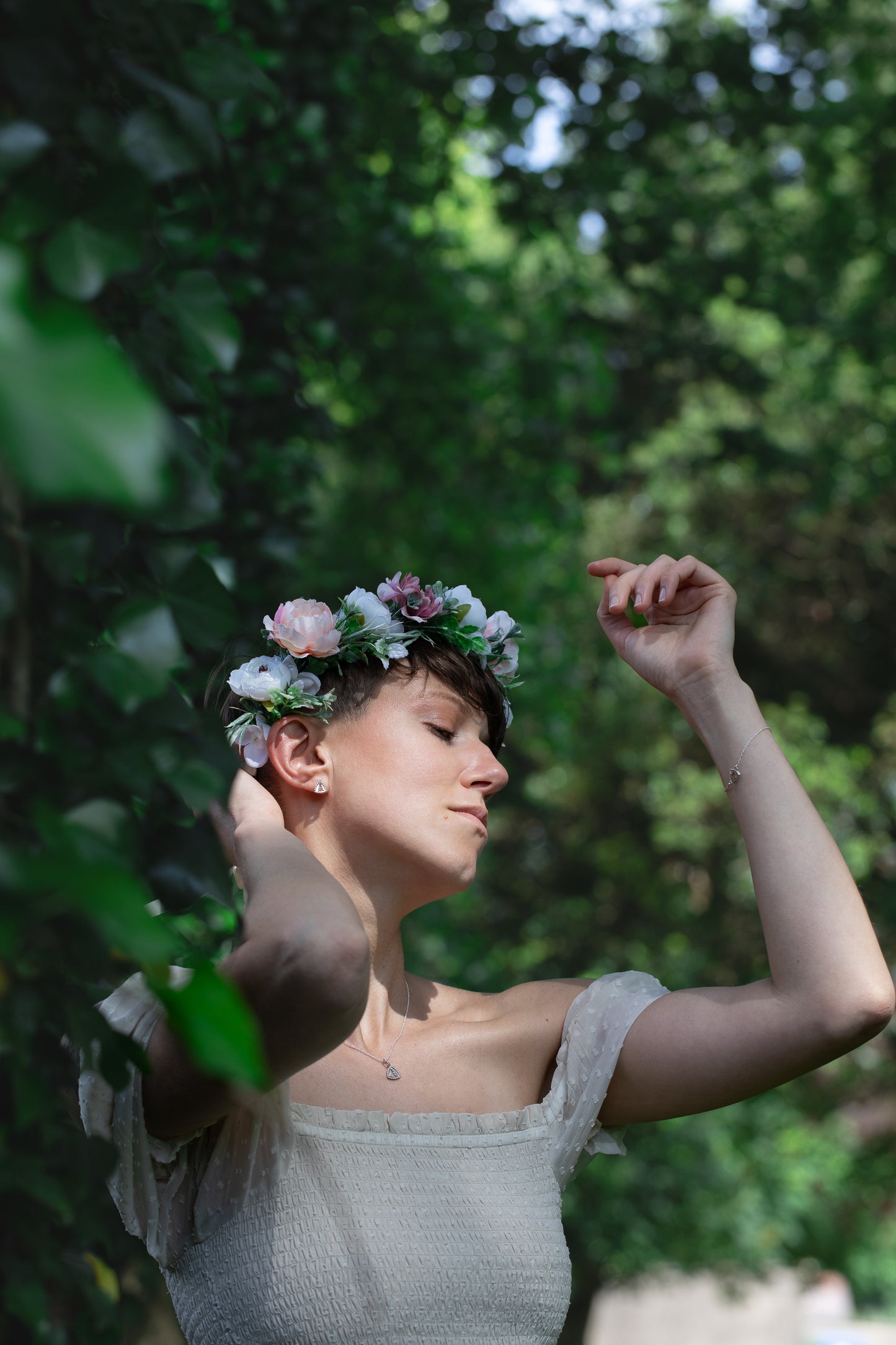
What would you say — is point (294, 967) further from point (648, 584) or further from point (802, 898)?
point (648, 584)

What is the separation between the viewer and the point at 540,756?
1176cm

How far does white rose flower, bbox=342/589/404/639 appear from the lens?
2.15 metres

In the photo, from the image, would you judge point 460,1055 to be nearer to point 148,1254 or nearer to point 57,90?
point 148,1254

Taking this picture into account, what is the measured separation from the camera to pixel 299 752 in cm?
209

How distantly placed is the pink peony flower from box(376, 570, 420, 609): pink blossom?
0.12 metres

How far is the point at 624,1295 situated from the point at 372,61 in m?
16.4

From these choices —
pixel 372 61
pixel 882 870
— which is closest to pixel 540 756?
pixel 882 870

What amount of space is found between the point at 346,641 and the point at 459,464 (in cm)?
599

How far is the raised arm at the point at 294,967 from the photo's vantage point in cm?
143

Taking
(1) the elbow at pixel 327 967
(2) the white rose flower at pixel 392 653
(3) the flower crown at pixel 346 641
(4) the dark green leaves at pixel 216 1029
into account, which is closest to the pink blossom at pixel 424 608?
(3) the flower crown at pixel 346 641

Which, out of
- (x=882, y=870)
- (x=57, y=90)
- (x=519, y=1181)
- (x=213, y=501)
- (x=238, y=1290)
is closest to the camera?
(x=57, y=90)

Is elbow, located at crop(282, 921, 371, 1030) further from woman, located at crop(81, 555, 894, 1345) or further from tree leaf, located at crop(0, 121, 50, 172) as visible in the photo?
tree leaf, located at crop(0, 121, 50, 172)

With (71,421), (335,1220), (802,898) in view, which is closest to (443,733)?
(802,898)

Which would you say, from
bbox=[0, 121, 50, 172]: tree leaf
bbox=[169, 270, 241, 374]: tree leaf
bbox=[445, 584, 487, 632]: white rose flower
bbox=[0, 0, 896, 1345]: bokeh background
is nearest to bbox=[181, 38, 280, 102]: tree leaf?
bbox=[0, 0, 896, 1345]: bokeh background
